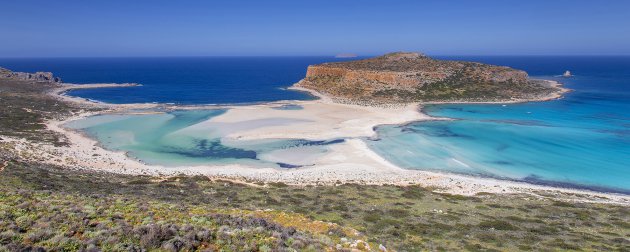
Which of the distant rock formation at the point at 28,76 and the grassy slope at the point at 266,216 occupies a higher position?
the distant rock formation at the point at 28,76

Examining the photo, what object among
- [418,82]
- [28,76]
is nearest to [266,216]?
[418,82]

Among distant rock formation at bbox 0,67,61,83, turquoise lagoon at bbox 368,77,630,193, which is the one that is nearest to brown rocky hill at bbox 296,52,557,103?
turquoise lagoon at bbox 368,77,630,193

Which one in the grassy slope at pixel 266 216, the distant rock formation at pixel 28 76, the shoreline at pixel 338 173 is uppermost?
the distant rock formation at pixel 28 76

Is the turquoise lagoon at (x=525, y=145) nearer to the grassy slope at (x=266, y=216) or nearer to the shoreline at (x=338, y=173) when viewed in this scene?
the shoreline at (x=338, y=173)

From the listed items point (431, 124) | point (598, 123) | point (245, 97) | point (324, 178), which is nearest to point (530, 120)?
point (598, 123)

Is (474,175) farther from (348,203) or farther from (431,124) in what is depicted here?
(431,124)

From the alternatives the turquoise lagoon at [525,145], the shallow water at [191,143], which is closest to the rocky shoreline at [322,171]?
the shallow water at [191,143]

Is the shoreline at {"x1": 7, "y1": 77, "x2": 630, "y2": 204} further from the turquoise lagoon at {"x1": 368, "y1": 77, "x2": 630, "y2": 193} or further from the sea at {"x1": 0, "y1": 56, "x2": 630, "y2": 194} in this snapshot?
the turquoise lagoon at {"x1": 368, "y1": 77, "x2": 630, "y2": 193}

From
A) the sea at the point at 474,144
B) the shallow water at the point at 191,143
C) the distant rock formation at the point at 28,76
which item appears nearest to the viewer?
the sea at the point at 474,144

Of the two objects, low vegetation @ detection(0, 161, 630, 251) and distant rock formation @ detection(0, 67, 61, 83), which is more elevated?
distant rock formation @ detection(0, 67, 61, 83)
